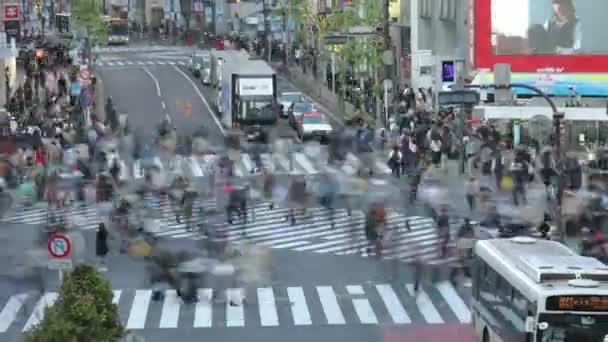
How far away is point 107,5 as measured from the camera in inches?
6068

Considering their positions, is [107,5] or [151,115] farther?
[107,5]

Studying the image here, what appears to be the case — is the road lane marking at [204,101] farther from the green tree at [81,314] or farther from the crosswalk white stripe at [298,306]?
the green tree at [81,314]

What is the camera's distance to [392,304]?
29.8 meters

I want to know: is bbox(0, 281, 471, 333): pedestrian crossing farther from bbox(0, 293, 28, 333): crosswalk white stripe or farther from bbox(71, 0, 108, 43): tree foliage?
bbox(71, 0, 108, 43): tree foliage

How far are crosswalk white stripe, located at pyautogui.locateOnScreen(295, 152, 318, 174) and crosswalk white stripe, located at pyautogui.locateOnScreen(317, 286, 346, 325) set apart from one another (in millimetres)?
19726

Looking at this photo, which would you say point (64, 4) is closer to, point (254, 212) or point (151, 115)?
point (151, 115)

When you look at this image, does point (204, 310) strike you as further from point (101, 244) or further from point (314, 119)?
point (314, 119)

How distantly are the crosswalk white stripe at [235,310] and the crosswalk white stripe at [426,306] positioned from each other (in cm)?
341

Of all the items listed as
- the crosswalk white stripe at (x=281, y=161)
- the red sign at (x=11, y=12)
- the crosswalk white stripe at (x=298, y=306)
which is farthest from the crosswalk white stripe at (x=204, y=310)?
the red sign at (x=11, y=12)

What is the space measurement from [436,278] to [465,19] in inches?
1594

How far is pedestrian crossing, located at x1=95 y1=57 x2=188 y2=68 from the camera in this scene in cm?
9954

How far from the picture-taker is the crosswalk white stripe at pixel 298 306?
28392 millimetres

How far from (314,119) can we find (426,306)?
34.0 meters

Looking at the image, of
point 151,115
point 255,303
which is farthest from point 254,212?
point 151,115
